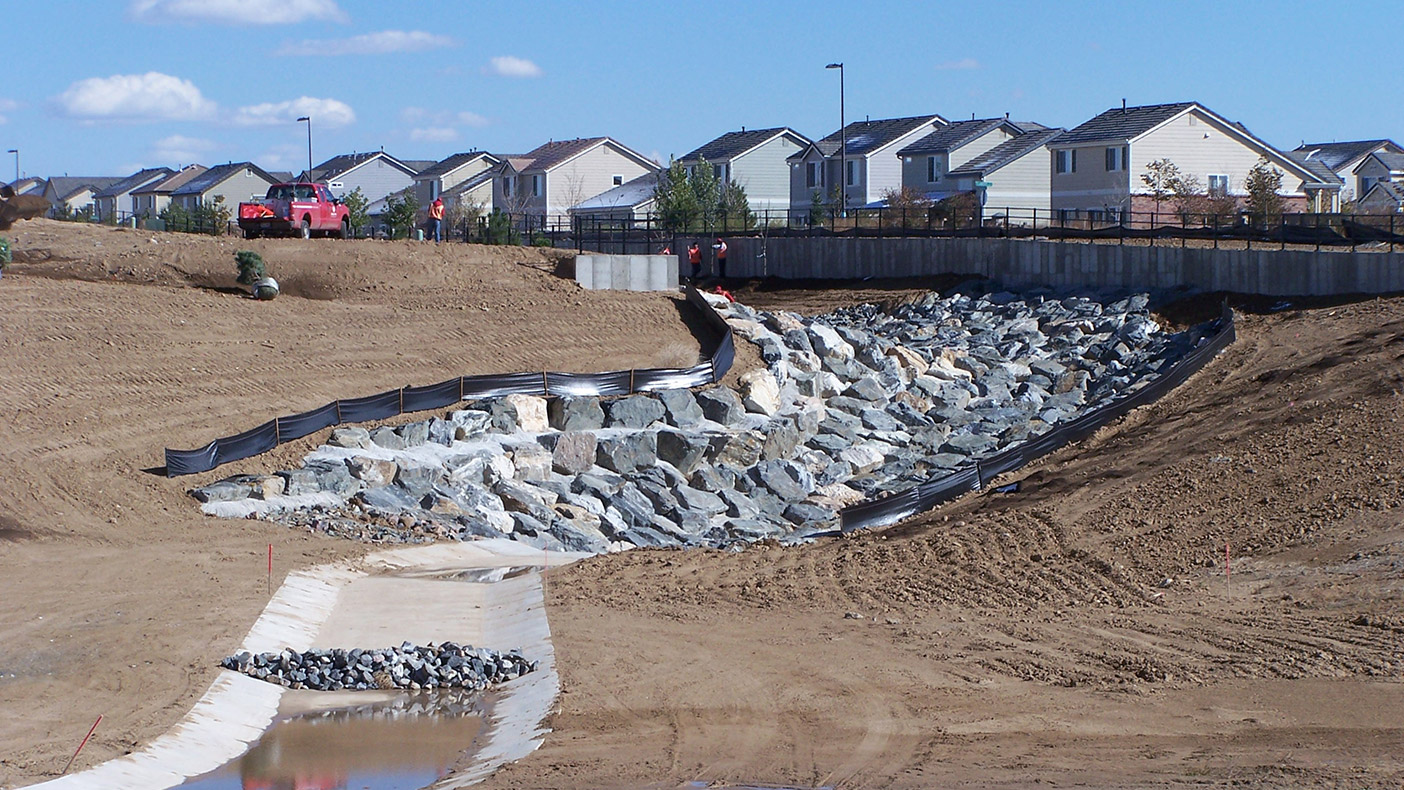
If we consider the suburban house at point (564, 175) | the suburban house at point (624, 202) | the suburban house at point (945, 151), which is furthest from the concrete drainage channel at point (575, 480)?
the suburban house at point (564, 175)

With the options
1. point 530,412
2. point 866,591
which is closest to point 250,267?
point 530,412

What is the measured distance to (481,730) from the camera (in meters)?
13.0

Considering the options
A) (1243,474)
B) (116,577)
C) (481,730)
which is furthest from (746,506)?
(481,730)

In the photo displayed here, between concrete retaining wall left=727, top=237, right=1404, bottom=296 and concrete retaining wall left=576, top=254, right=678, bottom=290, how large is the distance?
11.7 meters

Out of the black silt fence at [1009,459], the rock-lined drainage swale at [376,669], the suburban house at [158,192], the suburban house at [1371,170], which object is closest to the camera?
the rock-lined drainage swale at [376,669]

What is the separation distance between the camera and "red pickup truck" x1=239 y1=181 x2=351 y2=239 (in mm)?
41125

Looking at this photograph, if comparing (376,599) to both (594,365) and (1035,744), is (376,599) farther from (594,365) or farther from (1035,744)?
(594,365)

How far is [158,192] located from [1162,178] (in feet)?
244

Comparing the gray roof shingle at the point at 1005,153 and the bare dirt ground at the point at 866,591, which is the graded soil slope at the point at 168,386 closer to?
the bare dirt ground at the point at 866,591

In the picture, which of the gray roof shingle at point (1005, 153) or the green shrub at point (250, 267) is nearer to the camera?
the green shrub at point (250, 267)

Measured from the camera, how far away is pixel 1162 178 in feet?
207

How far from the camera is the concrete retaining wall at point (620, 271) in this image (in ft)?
122

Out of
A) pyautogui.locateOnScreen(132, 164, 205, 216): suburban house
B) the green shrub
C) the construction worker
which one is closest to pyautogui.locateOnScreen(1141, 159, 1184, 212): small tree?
the construction worker

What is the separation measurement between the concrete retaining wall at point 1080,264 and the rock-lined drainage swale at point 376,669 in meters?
24.9
